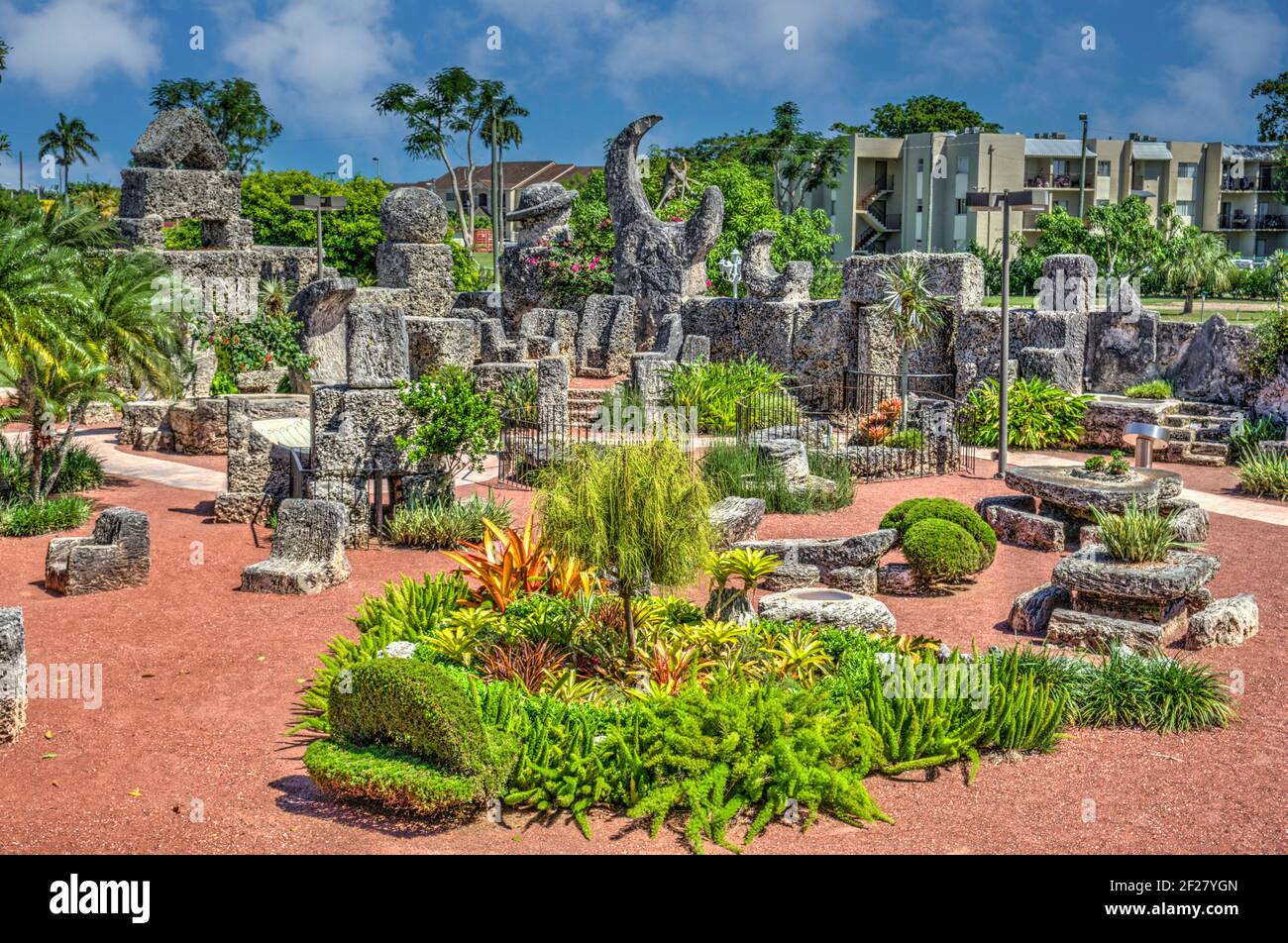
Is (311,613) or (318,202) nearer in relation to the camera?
(311,613)

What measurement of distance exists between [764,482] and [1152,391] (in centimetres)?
889

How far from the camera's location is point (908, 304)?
2112 centimetres

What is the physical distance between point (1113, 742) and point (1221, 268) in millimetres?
33110

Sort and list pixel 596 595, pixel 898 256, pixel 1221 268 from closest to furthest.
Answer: pixel 596 595, pixel 898 256, pixel 1221 268

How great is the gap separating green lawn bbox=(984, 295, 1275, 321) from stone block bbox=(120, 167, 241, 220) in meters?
19.7

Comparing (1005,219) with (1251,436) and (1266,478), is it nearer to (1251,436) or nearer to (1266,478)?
(1266,478)

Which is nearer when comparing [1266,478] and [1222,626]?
[1222,626]

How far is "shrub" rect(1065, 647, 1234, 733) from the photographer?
8453 mm

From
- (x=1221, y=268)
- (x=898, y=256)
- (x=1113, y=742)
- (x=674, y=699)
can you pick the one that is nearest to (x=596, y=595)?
(x=674, y=699)

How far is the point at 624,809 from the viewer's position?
7.31 meters

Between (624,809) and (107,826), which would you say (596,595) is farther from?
(107,826)

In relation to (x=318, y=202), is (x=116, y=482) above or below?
below

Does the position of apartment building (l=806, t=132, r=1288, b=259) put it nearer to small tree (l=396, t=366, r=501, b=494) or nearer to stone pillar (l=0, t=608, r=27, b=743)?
small tree (l=396, t=366, r=501, b=494)

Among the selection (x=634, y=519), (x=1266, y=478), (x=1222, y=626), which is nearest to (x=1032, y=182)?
(x=1266, y=478)
